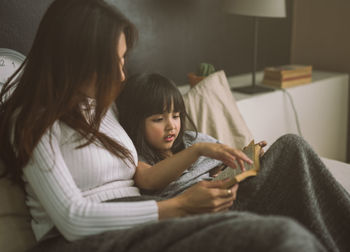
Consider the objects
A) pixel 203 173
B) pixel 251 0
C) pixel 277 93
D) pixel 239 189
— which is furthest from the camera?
pixel 277 93

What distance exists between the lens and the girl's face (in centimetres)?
125

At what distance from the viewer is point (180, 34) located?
6.55 feet

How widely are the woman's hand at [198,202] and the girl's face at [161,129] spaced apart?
34 cm

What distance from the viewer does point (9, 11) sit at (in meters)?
1.39

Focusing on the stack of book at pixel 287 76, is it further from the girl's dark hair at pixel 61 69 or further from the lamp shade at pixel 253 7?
the girl's dark hair at pixel 61 69

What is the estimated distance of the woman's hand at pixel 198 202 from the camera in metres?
0.90

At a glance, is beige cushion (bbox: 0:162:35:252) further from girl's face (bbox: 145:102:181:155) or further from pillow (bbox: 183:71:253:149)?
pillow (bbox: 183:71:253:149)

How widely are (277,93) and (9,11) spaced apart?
129 centimetres

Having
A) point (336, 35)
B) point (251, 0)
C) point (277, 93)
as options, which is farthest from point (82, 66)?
point (336, 35)

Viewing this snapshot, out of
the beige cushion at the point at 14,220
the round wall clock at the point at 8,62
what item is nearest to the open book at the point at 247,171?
the beige cushion at the point at 14,220

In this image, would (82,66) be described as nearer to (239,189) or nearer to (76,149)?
(76,149)

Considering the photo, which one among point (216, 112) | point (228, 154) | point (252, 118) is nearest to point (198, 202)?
point (228, 154)

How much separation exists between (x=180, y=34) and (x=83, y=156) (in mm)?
1217

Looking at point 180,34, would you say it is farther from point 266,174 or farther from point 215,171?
point 266,174
